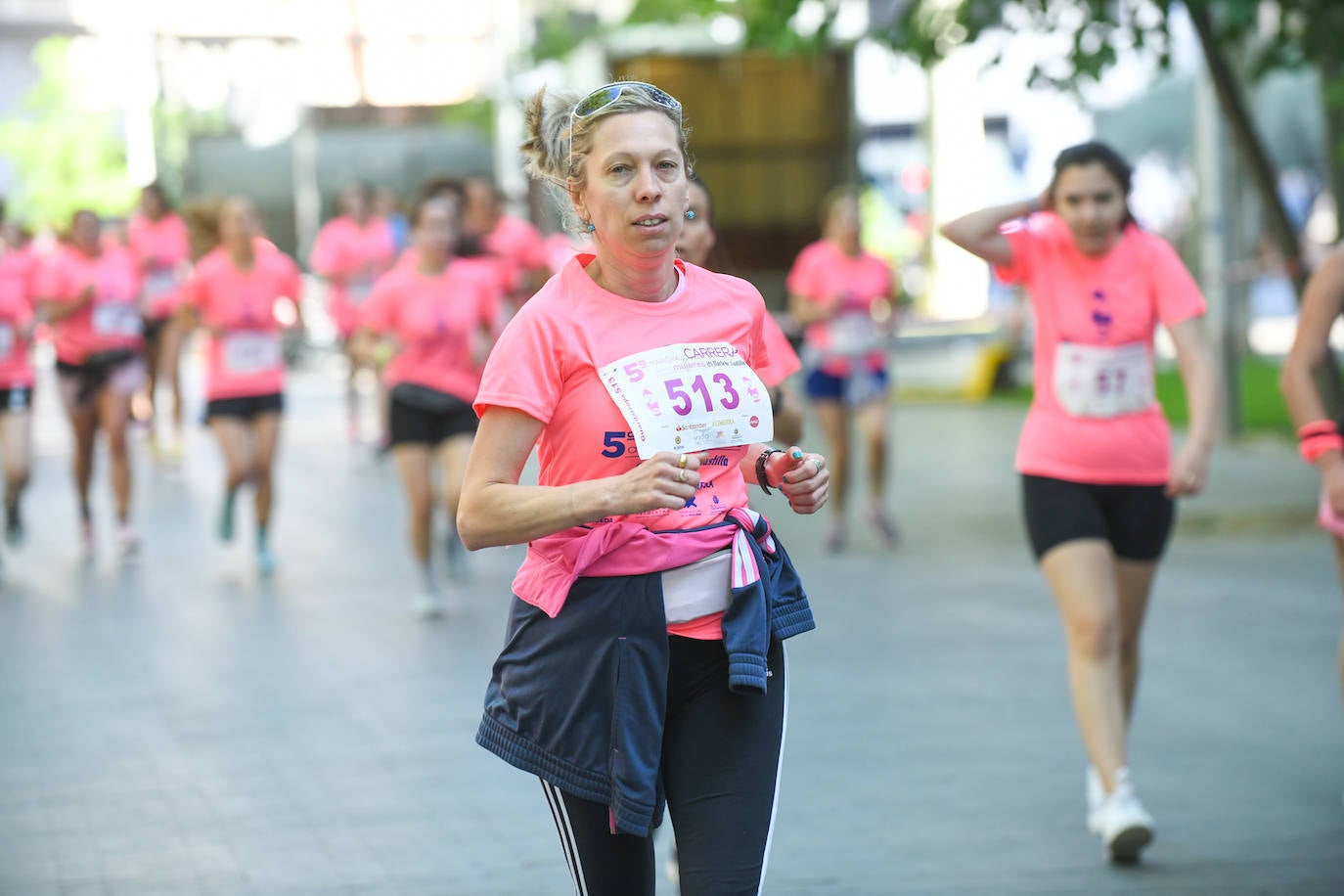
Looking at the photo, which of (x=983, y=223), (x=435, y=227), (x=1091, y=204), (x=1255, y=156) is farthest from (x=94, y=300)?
(x=1091, y=204)

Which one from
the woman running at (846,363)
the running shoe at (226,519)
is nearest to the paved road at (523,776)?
the running shoe at (226,519)

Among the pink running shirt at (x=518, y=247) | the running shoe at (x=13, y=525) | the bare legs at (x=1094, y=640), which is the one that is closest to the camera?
the bare legs at (x=1094, y=640)

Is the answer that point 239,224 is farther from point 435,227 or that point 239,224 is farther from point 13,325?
point 435,227

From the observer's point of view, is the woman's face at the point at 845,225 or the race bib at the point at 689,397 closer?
the race bib at the point at 689,397

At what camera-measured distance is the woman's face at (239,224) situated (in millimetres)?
10672

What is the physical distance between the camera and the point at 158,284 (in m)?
15.7

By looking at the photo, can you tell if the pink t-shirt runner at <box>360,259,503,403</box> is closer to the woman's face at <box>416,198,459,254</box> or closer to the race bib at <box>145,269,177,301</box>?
the woman's face at <box>416,198,459,254</box>

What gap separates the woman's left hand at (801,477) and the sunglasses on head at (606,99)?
621mm

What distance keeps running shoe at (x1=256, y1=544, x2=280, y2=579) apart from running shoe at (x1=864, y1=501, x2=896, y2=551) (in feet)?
11.3

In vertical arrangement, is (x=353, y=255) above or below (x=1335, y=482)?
above

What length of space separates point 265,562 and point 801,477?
766cm

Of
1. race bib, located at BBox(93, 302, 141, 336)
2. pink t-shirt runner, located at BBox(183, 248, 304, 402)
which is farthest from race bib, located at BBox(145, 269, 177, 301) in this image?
pink t-shirt runner, located at BBox(183, 248, 304, 402)

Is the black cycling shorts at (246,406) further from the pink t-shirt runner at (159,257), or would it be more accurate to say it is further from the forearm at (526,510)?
the forearm at (526,510)

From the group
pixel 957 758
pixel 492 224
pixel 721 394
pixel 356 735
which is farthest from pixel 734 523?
pixel 492 224
